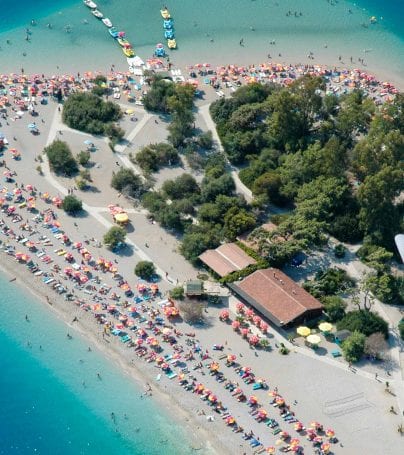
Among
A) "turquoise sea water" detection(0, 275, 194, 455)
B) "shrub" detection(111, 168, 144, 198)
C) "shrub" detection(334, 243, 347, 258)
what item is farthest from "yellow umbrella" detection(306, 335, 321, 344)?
"shrub" detection(111, 168, 144, 198)

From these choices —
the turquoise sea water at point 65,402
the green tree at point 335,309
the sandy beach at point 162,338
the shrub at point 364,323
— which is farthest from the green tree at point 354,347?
the turquoise sea water at point 65,402

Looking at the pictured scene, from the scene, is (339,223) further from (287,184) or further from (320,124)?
(320,124)

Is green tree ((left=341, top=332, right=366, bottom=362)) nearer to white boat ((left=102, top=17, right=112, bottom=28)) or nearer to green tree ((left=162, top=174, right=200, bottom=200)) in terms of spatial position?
green tree ((left=162, top=174, right=200, bottom=200))

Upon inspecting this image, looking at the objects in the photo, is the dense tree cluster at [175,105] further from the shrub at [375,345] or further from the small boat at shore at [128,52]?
the shrub at [375,345]

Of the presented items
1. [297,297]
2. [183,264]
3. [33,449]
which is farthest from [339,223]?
[33,449]

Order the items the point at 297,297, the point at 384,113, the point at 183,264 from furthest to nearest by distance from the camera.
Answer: the point at 384,113
the point at 183,264
the point at 297,297

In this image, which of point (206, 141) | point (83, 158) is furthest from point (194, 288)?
point (206, 141)
